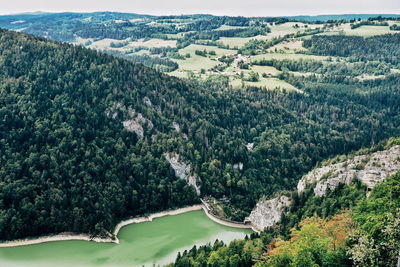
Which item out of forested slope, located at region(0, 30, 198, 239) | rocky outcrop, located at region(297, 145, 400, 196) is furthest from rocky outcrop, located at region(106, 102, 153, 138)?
rocky outcrop, located at region(297, 145, 400, 196)

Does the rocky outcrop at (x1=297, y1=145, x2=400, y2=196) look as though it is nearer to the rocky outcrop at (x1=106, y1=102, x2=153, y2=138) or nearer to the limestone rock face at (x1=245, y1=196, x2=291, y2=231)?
the limestone rock face at (x1=245, y1=196, x2=291, y2=231)

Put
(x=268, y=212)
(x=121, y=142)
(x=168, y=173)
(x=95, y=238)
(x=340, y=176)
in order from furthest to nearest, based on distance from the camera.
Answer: (x=121, y=142), (x=168, y=173), (x=268, y=212), (x=95, y=238), (x=340, y=176)

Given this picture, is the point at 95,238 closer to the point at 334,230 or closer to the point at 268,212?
the point at 268,212

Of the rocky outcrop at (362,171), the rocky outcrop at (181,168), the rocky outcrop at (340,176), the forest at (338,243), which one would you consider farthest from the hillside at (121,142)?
the forest at (338,243)

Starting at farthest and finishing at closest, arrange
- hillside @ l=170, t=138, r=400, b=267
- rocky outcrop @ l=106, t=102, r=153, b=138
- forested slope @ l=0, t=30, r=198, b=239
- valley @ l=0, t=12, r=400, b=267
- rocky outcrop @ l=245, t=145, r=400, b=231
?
1. rocky outcrop @ l=106, t=102, r=153, b=138
2. forested slope @ l=0, t=30, r=198, b=239
3. rocky outcrop @ l=245, t=145, r=400, b=231
4. valley @ l=0, t=12, r=400, b=267
5. hillside @ l=170, t=138, r=400, b=267

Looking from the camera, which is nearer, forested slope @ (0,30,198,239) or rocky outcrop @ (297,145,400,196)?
rocky outcrop @ (297,145,400,196)

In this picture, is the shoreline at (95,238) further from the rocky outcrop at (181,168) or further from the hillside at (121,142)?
the rocky outcrop at (181,168)

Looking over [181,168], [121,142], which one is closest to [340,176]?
[181,168]
